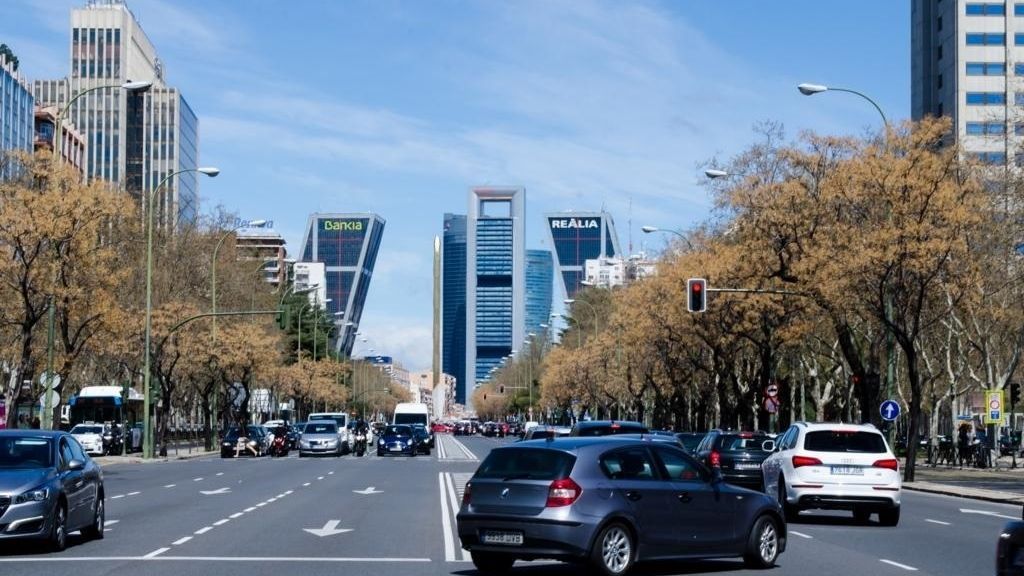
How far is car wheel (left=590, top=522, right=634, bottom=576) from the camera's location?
577 inches

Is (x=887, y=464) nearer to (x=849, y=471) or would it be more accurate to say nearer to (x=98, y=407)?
(x=849, y=471)

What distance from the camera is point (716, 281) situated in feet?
179

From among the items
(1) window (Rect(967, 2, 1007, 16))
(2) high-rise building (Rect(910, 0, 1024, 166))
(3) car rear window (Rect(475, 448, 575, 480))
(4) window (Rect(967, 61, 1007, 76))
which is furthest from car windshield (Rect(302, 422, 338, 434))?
(1) window (Rect(967, 2, 1007, 16))

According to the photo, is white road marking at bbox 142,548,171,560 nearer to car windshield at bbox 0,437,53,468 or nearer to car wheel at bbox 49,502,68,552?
car wheel at bbox 49,502,68,552

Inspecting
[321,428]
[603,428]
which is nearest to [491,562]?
[603,428]

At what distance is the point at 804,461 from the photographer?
24.4m

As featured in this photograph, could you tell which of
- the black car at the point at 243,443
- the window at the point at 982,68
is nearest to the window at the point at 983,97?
the window at the point at 982,68

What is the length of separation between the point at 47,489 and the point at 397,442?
49.2m

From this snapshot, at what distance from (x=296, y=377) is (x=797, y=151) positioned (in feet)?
236

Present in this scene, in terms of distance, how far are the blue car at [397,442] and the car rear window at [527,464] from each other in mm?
51118

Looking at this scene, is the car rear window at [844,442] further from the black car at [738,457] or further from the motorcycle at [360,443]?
the motorcycle at [360,443]

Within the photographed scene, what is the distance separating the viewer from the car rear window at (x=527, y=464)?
15.0m

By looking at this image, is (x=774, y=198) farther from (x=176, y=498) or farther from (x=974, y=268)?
(x=176, y=498)

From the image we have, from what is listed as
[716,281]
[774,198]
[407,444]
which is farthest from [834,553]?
[407,444]
